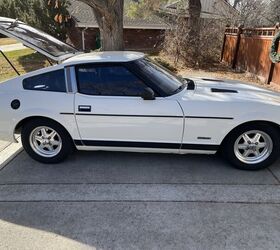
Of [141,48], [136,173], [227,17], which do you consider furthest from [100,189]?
[141,48]

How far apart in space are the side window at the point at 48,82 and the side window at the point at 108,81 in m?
0.24

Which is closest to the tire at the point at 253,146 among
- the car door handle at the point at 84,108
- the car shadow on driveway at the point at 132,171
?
the car shadow on driveway at the point at 132,171

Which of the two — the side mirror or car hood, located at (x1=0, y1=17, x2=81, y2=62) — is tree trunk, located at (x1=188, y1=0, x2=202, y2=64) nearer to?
car hood, located at (x1=0, y1=17, x2=81, y2=62)

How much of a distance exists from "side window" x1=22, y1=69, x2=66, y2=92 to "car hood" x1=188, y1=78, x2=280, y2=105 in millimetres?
1777

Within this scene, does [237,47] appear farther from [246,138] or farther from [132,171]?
[132,171]

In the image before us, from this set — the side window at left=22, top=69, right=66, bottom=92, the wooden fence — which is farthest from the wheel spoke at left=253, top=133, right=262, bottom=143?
the wooden fence

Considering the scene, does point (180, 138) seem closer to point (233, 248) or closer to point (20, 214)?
point (233, 248)

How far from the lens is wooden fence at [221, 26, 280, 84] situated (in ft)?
34.5

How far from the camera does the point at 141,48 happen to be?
27.2 m

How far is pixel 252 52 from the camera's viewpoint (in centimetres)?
1247

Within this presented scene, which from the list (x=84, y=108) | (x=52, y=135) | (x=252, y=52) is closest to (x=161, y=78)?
(x=84, y=108)

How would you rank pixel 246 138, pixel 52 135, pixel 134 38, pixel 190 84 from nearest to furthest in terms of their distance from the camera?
pixel 246 138 → pixel 52 135 → pixel 190 84 → pixel 134 38

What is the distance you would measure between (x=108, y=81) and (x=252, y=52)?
995 centimetres

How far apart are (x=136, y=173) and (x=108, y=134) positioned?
63cm
